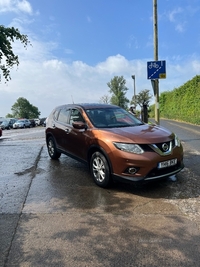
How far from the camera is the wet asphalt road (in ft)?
8.77

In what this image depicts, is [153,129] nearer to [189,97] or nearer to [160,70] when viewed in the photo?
[160,70]

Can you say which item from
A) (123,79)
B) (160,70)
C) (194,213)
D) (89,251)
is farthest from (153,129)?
(123,79)

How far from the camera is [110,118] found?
561 centimetres

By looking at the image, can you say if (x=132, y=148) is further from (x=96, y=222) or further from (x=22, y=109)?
(x=22, y=109)

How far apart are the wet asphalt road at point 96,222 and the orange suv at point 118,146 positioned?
425 mm

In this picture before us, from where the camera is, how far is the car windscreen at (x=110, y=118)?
533cm

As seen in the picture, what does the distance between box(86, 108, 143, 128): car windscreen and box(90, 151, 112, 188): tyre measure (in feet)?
2.45

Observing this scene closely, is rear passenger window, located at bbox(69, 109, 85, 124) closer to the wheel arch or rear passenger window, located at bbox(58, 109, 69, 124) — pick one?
rear passenger window, located at bbox(58, 109, 69, 124)

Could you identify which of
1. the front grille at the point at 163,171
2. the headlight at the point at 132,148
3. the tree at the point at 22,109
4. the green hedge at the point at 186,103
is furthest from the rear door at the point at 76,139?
the tree at the point at 22,109

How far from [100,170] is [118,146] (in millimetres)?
728

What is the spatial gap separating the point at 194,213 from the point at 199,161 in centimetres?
341

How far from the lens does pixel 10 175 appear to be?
5.88 metres

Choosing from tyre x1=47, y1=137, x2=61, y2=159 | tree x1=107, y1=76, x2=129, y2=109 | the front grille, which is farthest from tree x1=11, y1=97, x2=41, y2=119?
the front grille

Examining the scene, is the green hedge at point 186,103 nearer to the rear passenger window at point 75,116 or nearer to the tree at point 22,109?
the rear passenger window at point 75,116
